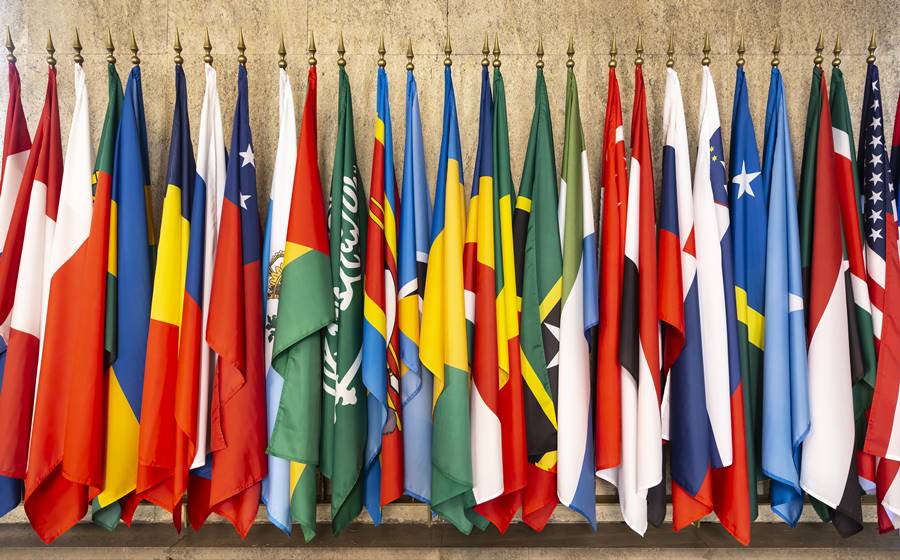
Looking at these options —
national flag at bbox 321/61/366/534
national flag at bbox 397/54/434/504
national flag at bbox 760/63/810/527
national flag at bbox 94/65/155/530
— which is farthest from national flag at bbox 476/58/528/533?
national flag at bbox 94/65/155/530

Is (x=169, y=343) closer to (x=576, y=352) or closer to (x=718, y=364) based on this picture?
(x=576, y=352)

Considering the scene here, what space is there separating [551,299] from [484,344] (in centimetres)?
20

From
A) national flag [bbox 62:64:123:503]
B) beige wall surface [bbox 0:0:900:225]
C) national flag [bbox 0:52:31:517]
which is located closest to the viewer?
national flag [bbox 62:64:123:503]

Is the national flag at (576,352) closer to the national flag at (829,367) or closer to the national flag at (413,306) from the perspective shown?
the national flag at (413,306)

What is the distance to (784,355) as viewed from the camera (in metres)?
1.20

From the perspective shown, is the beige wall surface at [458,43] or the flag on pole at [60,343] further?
the beige wall surface at [458,43]

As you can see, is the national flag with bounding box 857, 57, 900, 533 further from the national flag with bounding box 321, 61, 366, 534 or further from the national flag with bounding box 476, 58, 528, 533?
the national flag with bounding box 321, 61, 366, 534

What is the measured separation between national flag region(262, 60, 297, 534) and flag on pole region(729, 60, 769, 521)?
3.59ft

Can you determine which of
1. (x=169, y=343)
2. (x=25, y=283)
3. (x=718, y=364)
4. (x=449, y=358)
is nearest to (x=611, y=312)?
(x=718, y=364)

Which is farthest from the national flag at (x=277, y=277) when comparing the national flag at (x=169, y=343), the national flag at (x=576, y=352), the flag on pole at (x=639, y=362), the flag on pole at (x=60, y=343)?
the flag on pole at (x=639, y=362)

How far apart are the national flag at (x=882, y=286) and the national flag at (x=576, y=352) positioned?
2.23 ft

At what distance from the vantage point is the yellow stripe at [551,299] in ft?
4.02

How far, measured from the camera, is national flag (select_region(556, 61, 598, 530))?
47.2 inches

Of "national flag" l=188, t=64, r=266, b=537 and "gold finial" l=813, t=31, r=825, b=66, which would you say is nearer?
"national flag" l=188, t=64, r=266, b=537
